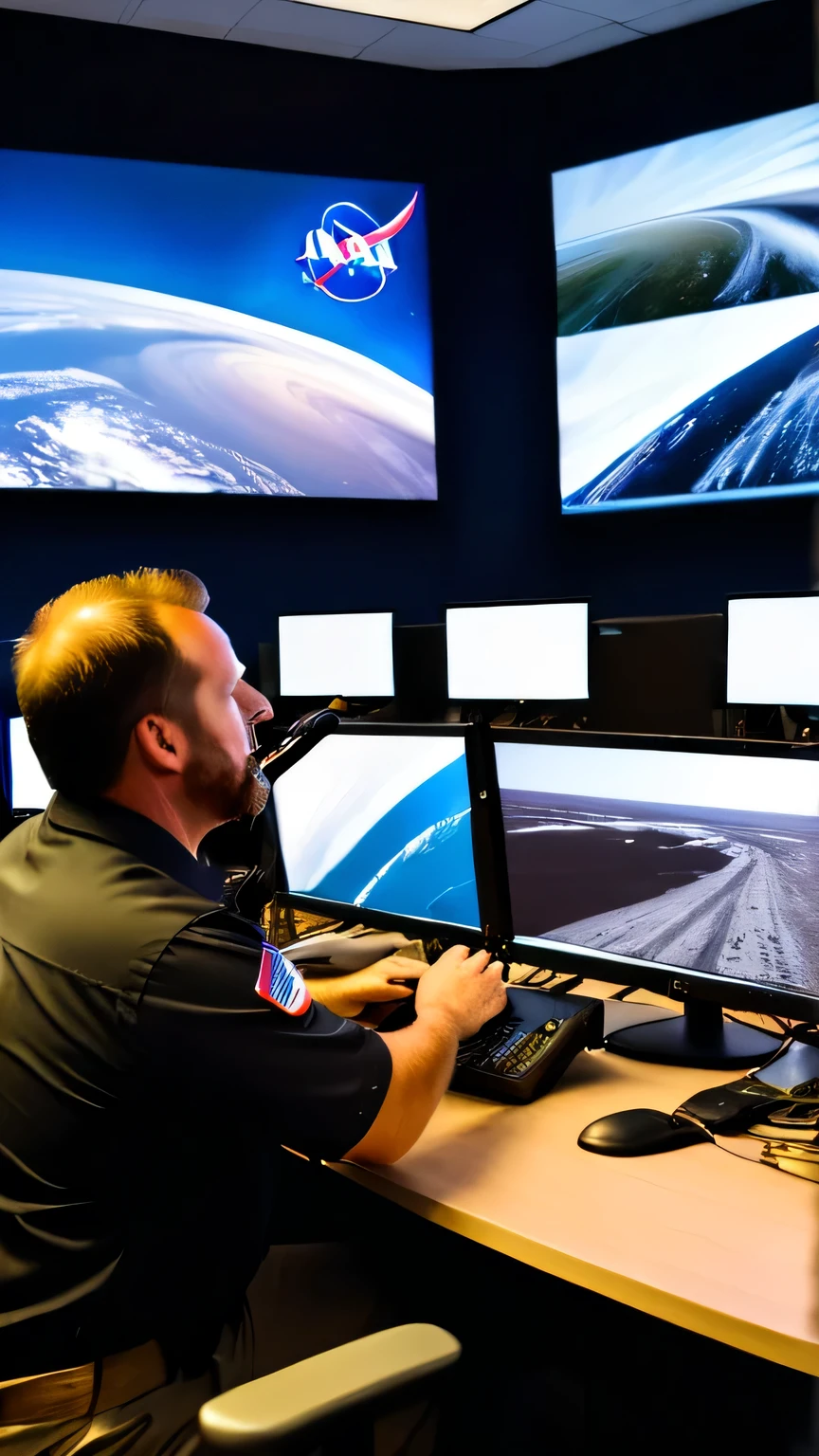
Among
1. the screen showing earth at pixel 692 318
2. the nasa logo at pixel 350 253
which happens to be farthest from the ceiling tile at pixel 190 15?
the screen showing earth at pixel 692 318

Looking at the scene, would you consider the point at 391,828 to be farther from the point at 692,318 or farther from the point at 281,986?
the point at 692,318

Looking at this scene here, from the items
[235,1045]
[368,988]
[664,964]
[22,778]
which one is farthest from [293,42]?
[235,1045]

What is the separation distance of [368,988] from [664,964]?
40 cm

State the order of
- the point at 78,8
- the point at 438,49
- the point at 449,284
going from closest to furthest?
the point at 78,8, the point at 438,49, the point at 449,284

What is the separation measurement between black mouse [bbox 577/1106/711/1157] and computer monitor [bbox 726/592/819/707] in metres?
2.44

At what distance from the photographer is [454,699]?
13.8ft

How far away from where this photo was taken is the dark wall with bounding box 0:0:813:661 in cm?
434

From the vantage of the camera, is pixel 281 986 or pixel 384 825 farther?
pixel 384 825

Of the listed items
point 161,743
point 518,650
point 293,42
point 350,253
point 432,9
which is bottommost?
point 518,650

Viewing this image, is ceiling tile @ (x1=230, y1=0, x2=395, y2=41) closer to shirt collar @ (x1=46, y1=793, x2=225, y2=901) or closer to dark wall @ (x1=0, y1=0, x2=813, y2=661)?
dark wall @ (x1=0, y1=0, x2=813, y2=661)

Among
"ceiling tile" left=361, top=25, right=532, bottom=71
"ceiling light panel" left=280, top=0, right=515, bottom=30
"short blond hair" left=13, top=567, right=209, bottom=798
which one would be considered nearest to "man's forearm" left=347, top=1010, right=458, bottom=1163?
"short blond hair" left=13, top=567, right=209, bottom=798

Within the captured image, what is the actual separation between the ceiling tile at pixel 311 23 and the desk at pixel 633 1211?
4372 mm

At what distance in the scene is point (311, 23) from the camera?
4.45 meters

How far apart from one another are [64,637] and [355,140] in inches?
178
